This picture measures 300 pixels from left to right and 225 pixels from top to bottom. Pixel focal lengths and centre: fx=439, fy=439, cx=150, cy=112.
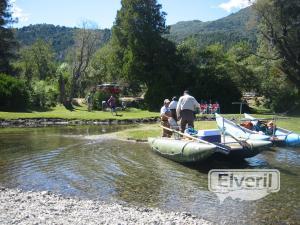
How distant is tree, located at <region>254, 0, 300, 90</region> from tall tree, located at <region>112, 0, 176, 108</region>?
10.1 metres

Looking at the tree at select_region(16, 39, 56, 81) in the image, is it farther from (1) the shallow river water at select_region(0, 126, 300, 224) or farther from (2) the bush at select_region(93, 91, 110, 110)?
(1) the shallow river water at select_region(0, 126, 300, 224)

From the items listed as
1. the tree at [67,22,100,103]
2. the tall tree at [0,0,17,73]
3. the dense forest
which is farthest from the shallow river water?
the tall tree at [0,0,17,73]

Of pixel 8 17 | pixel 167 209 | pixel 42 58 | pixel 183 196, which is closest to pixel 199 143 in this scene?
pixel 183 196

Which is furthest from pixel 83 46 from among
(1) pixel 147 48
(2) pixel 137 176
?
(2) pixel 137 176

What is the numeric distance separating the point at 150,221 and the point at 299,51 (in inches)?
1556

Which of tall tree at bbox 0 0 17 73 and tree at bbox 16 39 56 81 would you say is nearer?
tall tree at bbox 0 0 17 73

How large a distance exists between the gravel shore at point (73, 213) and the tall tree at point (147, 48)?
3561 cm

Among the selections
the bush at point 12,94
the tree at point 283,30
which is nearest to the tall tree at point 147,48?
the tree at point 283,30

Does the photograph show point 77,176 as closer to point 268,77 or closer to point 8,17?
point 268,77

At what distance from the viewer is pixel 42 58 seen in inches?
2977

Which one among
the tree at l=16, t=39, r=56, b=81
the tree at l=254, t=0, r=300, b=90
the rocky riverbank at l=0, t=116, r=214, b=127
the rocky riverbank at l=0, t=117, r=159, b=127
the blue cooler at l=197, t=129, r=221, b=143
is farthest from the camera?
the tree at l=16, t=39, r=56, b=81

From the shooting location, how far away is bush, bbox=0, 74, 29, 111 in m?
39.0

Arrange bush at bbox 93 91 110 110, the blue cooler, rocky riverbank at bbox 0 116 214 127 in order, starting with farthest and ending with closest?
bush at bbox 93 91 110 110 < rocky riverbank at bbox 0 116 214 127 < the blue cooler

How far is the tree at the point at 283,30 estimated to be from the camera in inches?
1709
